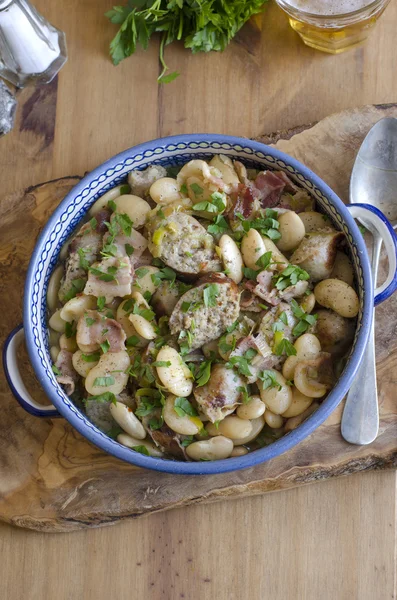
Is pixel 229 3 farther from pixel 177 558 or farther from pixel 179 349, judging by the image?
pixel 177 558

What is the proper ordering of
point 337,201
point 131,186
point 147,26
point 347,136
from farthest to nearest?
point 147,26 < point 347,136 < point 131,186 < point 337,201

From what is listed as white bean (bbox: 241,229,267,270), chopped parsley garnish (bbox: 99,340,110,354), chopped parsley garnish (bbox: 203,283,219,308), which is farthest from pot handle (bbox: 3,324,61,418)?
white bean (bbox: 241,229,267,270)

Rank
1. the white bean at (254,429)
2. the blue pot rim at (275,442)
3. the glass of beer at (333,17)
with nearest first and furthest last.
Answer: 1. the blue pot rim at (275,442)
2. the white bean at (254,429)
3. the glass of beer at (333,17)

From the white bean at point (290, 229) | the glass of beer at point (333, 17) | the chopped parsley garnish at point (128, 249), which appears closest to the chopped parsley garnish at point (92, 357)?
the chopped parsley garnish at point (128, 249)

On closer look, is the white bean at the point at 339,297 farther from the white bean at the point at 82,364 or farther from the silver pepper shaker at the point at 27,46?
the silver pepper shaker at the point at 27,46

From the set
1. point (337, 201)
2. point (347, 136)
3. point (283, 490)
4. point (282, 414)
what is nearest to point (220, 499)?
point (283, 490)

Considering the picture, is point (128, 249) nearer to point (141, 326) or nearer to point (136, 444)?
point (141, 326)

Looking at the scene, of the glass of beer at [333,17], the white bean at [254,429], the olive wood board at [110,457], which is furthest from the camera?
the glass of beer at [333,17]
